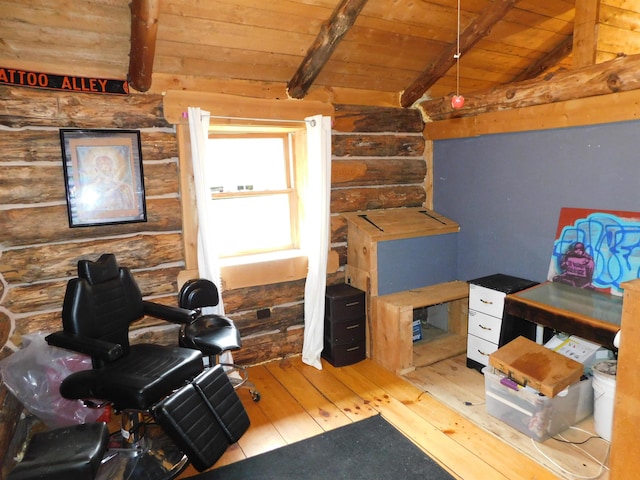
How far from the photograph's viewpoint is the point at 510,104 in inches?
144

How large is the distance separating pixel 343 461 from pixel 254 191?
2.30m

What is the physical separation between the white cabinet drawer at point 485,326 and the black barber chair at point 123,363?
2.27 metres

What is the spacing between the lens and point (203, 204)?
3.35 metres

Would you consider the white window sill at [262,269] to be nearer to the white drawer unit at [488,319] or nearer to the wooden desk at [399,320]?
the wooden desk at [399,320]

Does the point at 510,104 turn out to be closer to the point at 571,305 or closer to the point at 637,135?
the point at 637,135

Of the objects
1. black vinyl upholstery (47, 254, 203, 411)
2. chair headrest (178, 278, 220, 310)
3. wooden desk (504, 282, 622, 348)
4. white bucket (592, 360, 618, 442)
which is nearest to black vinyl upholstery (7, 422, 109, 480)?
black vinyl upholstery (47, 254, 203, 411)

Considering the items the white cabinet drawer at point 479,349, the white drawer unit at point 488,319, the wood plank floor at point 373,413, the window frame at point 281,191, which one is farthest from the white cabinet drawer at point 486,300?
the window frame at point 281,191

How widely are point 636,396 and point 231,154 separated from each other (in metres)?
3.24

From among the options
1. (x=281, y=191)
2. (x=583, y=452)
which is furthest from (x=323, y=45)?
(x=583, y=452)

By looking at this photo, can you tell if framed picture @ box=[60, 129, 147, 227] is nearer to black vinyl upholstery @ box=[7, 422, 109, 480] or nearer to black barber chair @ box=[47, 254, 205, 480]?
black barber chair @ box=[47, 254, 205, 480]

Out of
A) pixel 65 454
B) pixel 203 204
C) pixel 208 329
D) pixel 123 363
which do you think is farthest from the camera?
pixel 203 204

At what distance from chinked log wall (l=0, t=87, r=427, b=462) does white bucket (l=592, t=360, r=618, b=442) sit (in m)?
2.25

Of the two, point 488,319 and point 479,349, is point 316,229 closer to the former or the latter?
point 488,319

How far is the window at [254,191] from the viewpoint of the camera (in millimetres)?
3842
